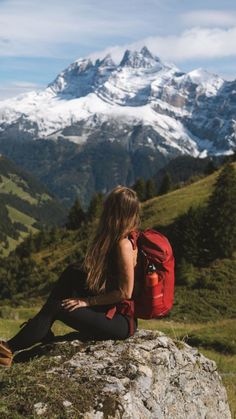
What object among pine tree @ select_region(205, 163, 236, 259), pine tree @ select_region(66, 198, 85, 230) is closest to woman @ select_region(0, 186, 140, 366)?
pine tree @ select_region(205, 163, 236, 259)

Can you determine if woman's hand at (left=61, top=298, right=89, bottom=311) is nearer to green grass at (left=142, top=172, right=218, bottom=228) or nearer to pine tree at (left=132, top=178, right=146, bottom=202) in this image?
green grass at (left=142, top=172, right=218, bottom=228)

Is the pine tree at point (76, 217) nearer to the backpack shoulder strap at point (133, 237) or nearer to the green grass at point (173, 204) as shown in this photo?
the green grass at point (173, 204)

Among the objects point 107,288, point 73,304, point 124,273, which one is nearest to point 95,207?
point 107,288

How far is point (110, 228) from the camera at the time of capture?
9.36 meters

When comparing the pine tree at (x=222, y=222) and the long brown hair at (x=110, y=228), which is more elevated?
the long brown hair at (x=110, y=228)

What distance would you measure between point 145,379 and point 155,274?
1.87 m

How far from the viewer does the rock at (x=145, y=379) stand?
282 inches

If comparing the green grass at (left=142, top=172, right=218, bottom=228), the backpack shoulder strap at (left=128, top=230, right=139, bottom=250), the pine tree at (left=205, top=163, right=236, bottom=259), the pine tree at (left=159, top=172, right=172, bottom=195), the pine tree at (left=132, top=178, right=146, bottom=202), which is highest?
the backpack shoulder strap at (left=128, top=230, right=139, bottom=250)

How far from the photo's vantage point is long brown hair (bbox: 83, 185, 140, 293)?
9.35 metres

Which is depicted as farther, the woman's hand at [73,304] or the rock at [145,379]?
the woman's hand at [73,304]

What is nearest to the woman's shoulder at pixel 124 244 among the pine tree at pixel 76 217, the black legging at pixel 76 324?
the black legging at pixel 76 324

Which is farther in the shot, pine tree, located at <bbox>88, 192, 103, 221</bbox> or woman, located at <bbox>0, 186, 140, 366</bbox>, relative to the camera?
pine tree, located at <bbox>88, 192, 103, 221</bbox>

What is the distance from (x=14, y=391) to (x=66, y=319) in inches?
106

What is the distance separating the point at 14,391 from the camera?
6938 mm
